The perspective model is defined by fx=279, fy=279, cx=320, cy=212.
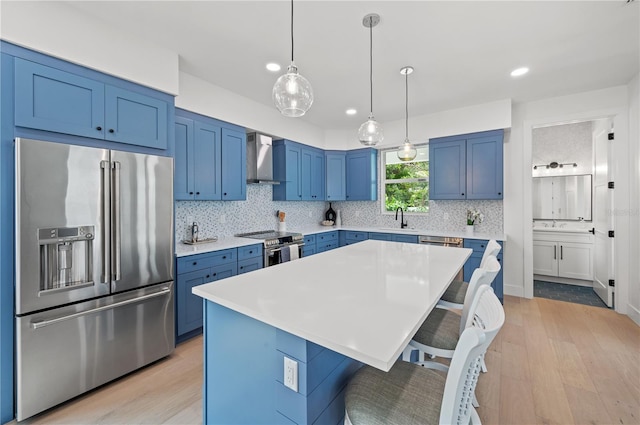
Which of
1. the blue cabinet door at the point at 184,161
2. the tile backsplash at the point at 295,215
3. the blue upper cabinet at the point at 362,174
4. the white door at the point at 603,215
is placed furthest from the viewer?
the blue upper cabinet at the point at 362,174

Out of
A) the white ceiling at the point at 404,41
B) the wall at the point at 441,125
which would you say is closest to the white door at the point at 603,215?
the white ceiling at the point at 404,41

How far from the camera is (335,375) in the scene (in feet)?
3.99

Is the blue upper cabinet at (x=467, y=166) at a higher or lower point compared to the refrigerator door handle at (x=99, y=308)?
higher

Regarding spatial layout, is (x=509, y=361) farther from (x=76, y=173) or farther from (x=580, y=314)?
(x=76, y=173)

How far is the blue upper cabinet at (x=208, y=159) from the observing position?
295cm

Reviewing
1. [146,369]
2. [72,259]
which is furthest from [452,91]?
[146,369]

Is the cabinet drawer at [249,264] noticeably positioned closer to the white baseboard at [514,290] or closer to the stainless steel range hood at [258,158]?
the stainless steel range hood at [258,158]

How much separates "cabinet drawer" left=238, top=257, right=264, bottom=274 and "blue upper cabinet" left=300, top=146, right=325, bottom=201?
1611 mm

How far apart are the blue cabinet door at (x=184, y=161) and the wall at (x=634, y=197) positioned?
491 cm

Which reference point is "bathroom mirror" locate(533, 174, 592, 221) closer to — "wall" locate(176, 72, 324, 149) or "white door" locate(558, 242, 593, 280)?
"white door" locate(558, 242, 593, 280)

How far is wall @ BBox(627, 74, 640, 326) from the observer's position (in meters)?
3.11

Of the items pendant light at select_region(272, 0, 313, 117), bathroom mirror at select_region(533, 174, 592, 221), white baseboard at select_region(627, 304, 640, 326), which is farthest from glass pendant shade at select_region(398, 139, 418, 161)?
bathroom mirror at select_region(533, 174, 592, 221)

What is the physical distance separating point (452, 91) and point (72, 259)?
4140 mm

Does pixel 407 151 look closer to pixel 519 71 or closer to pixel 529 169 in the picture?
pixel 519 71
